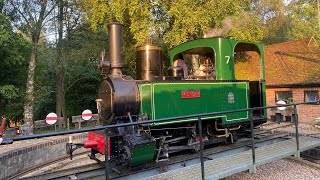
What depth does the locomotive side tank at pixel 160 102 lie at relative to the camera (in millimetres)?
4938

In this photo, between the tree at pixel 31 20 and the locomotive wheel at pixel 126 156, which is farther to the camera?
the tree at pixel 31 20

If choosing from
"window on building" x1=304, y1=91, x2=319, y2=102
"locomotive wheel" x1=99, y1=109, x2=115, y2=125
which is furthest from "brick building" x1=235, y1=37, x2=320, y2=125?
"locomotive wheel" x1=99, y1=109, x2=115, y2=125

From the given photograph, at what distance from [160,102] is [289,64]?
492 inches

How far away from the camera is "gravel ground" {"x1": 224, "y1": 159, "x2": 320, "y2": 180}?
6.03m

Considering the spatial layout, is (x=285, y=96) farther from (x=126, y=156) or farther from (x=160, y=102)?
(x=126, y=156)

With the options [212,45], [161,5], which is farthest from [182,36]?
[212,45]

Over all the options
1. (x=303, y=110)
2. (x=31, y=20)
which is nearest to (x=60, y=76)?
(x=31, y=20)

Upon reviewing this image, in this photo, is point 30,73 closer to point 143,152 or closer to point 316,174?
point 143,152

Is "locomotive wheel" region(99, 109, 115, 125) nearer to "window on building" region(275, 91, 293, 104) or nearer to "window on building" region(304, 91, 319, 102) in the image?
"window on building" region(304, 91, 319, 102)

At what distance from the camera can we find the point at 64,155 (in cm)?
872

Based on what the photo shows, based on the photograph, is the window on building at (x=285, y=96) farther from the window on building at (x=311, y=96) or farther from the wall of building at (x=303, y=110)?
the window on building at (x=311, y=96)

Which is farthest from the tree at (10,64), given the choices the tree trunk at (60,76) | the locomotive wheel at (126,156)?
the locomotive wheel at (126,156)

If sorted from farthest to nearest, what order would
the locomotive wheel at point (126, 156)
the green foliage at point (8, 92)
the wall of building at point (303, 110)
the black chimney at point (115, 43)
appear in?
1. the wall of building at point (303, 110)
2. the green foliage at point (8, 92)
3. the black chimney at point (115, 43)
4. the locomotive wheel at point (126, 156)

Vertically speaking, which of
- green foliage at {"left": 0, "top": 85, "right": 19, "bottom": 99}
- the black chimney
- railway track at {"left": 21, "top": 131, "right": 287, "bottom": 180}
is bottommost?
railway track at {"left": 21, "top": 131, "right": 287, "bottom": 180}
